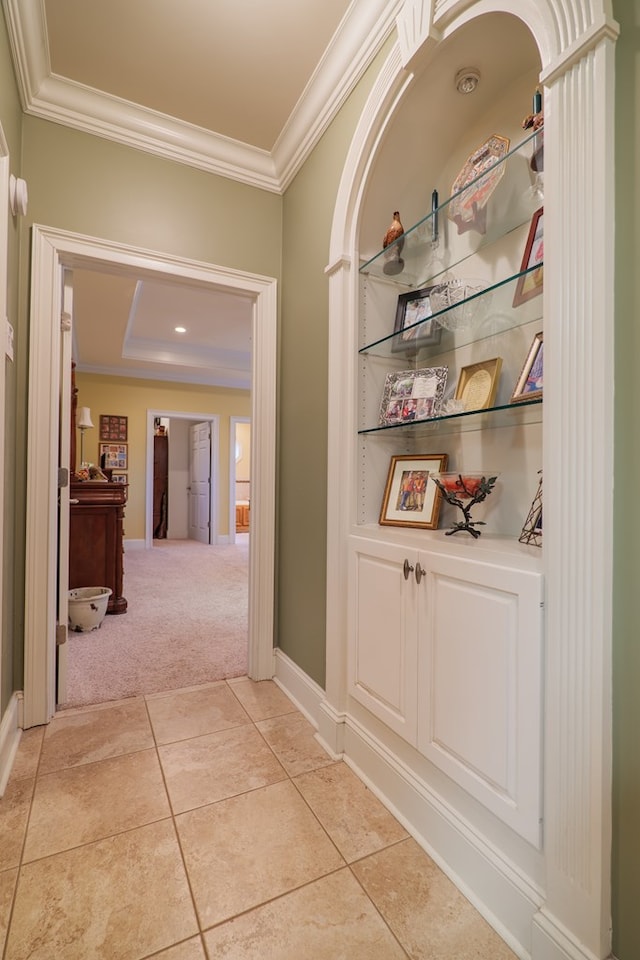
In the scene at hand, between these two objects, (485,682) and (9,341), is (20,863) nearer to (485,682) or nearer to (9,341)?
(485,682)

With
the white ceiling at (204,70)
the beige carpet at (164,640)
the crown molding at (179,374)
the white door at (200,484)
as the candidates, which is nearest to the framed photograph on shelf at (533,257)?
the white ceiling at (204,70)

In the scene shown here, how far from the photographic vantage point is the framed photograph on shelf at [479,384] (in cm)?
141

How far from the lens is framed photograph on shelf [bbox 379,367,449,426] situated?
161 cm

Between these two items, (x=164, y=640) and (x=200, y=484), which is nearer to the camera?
(x=164, y=640)

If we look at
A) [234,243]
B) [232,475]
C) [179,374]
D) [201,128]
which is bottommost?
[232,475]

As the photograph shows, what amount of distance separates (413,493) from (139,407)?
627cm

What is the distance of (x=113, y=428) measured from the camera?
680 centimetres

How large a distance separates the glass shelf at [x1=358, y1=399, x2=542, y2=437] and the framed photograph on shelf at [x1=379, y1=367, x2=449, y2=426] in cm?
4

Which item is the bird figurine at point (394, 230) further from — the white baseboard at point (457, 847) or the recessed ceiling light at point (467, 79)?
the white baseboard at point (457, 847)

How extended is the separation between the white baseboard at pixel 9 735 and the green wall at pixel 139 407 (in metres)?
5.19

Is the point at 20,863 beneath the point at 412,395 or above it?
beneath

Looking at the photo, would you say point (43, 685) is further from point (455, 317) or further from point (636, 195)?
point (636, 195)

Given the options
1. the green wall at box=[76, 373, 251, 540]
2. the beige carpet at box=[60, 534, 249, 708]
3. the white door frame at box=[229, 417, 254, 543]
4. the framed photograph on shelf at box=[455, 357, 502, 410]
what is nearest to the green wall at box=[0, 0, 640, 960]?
the beige carpet at box=[60, 534, 249, 708]

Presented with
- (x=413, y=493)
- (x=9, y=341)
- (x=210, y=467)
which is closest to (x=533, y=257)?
(x=413, y=493)
